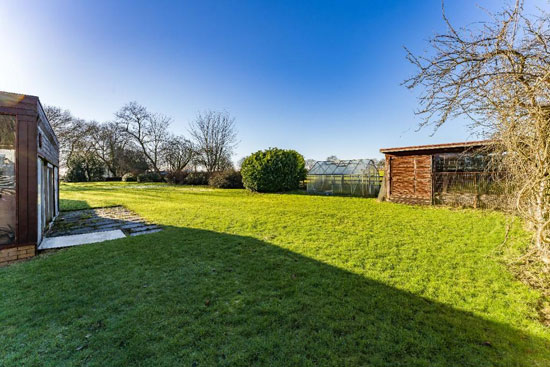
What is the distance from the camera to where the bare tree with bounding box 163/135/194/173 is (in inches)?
1184

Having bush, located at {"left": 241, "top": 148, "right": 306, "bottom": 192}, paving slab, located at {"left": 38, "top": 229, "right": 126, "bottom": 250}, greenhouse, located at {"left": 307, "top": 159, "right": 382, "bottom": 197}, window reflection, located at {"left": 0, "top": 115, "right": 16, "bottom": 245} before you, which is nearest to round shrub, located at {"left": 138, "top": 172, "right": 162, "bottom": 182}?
bush, located at {"left": 241, "top": 148, "right": 306, "bottom": 192}

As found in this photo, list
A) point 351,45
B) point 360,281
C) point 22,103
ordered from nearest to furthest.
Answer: point 360,281
point 22,103
point 351,45

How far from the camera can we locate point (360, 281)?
3369 millimetres

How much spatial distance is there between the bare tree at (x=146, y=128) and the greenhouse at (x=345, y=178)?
23233 millimetres

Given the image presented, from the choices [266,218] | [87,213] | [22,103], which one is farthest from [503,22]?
[87,213]

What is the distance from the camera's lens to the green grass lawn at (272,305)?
1984 millimetres

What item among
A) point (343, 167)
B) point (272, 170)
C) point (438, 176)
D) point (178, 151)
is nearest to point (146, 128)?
point (178, 151)

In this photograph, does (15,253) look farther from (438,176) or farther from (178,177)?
(178,177)

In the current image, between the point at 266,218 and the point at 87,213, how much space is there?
→ 733cm

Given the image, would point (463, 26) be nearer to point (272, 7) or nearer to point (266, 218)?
point (266, 218)

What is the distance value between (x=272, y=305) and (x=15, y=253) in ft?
16.9

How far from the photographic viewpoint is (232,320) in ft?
8.03

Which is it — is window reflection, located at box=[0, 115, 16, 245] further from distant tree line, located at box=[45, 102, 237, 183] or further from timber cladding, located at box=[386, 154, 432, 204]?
distant tree line, located at box=[45, 102, 237, 183]

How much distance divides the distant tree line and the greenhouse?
48.5 ft
